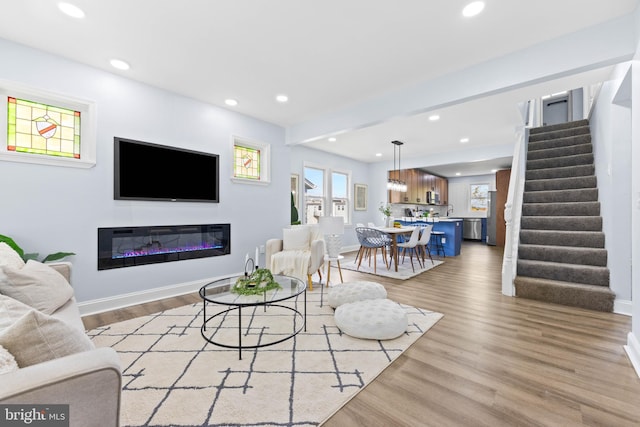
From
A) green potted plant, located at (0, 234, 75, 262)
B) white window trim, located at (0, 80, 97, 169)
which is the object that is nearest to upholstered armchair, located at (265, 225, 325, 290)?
green potted plant, located at (0, 234, 75, 262)

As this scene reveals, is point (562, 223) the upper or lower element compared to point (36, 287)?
upper

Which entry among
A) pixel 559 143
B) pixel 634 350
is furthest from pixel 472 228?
pixel 634 350

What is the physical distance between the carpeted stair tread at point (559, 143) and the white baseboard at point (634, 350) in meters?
3.84

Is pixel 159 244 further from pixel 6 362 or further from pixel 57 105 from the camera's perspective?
pixel 6 362

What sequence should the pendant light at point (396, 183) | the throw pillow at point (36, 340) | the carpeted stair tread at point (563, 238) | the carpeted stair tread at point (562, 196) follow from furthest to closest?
the pendant light at point (396, 183) → the carpeted stair tread at point (562, 196) → the carpeted stair tread at point (563, 238) → the throw pillow at point (36, 340)

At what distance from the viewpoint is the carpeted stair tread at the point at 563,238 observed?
3.53 m

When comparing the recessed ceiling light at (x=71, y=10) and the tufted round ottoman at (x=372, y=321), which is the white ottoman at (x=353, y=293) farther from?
the recessed ceiling light at (x=71, y=10)

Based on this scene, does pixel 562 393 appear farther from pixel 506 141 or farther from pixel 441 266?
pixel 506 141

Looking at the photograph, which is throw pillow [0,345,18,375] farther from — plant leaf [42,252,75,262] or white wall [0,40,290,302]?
white wall [0,40,290,302]

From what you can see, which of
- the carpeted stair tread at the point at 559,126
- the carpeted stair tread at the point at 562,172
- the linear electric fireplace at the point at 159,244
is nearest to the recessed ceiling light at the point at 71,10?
the linear electric fireplace at the point at 159,244

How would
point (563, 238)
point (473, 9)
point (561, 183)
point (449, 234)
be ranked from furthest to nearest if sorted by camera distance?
point (449, 234) → point (561, 183) → point (563, 238) → point (473, 9)

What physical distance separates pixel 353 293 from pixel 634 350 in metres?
2.15

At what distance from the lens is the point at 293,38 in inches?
99.7

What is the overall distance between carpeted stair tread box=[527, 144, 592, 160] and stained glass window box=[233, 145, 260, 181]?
4988mm
